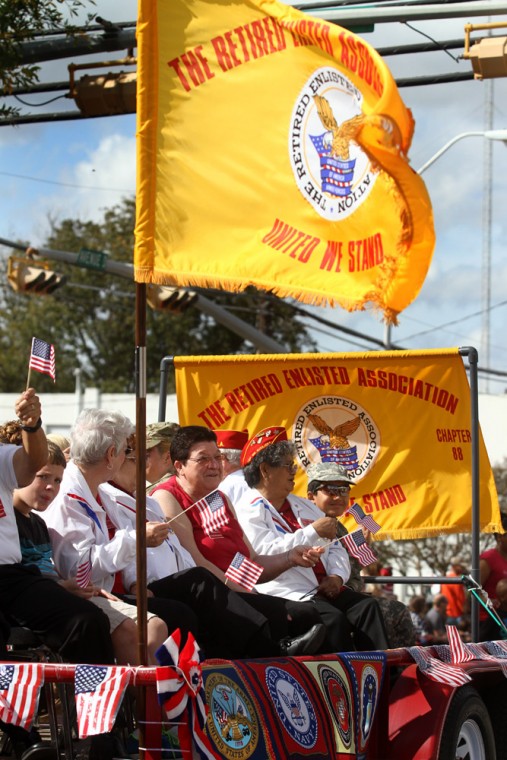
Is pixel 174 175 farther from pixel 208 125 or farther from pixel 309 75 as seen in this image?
pixel 309 75

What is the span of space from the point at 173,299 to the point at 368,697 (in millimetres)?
13616

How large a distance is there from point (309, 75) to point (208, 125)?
594mm

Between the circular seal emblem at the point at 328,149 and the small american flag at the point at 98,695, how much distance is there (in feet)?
7.01

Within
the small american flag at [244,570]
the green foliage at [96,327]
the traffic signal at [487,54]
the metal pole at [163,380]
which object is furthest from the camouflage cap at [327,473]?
the green foliage at [96,327]

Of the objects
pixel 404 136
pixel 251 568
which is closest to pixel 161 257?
pixel 404 136

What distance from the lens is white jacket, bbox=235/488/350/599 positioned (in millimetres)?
7020

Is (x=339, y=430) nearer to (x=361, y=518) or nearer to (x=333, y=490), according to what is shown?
(x=333, y=490)

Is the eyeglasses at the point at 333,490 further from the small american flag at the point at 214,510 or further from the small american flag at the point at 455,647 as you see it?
the small american flag at the point at 214,510

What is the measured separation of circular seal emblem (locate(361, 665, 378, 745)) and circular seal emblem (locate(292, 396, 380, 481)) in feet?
11.9

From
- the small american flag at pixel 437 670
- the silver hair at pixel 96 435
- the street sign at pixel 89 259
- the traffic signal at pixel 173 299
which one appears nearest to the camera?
the silver hair at pixel 96 435

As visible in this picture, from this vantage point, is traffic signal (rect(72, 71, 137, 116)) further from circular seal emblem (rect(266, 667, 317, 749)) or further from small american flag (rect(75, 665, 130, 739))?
small american flag (rect(75, 665, 130, 739))

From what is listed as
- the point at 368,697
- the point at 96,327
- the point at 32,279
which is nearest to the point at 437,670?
the point at 368,697

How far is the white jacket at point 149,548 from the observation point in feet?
19.6

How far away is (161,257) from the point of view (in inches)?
193
